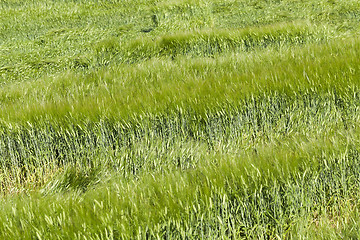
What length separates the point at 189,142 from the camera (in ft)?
9.21

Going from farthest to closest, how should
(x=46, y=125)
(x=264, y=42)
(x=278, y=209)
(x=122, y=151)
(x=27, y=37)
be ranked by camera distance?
(x=27, y=37), (x=264, y=42), (x=46, y=125), (x=122, y=151), (x=278, y=209)

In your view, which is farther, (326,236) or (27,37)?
(27,37)

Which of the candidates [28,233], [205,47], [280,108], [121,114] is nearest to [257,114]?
[280,108]

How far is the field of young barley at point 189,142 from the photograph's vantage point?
5.46ft

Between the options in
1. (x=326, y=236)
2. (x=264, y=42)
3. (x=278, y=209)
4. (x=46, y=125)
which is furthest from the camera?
(x=264, y=42)

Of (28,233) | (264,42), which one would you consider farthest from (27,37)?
(28,233)

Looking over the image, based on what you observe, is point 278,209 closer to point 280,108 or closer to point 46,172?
point 280,108

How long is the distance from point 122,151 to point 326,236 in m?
1.62

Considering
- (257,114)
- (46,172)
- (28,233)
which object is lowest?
(46,172)

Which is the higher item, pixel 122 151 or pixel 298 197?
pixel 298 197

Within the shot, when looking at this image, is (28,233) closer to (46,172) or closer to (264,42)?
(46,172)

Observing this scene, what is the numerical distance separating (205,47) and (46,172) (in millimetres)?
3261

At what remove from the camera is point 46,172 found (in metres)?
3.01

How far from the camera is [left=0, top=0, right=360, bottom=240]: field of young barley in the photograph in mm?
1665
